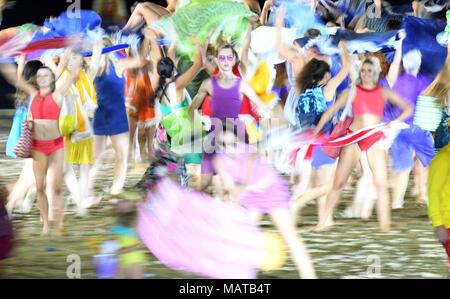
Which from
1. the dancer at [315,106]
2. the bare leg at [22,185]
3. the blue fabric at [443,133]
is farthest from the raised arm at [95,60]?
the blue fabric at [443,133]

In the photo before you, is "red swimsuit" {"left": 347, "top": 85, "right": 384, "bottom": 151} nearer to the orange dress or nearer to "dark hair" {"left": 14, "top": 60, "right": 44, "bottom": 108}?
the orange dress

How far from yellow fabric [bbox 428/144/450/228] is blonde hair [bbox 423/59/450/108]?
1.51 m

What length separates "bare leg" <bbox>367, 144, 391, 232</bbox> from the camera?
7691 millimetres

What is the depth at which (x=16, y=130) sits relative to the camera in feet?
24.5

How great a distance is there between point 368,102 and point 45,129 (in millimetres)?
1816

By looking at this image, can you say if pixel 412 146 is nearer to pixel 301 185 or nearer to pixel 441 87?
pixel 441 87

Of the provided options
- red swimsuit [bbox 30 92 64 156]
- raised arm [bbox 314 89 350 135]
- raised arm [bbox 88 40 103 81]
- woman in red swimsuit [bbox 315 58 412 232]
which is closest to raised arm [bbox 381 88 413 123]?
woman in red swimsuit [bbox 315 58 412 232]

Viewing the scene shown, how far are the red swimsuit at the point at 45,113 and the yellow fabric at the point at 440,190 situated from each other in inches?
92.6

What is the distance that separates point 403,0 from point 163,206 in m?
1.83

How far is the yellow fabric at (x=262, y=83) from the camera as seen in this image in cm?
761

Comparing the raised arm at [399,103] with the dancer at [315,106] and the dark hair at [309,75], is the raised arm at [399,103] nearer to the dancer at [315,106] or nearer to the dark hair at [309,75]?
the dancer at [315,106]

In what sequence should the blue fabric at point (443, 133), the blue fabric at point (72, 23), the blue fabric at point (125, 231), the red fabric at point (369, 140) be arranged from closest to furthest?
the blue fabric at point (125, 231) → the blue fabric at point (72, 23) → the blue fabric at point (443, 133) → the red fabric at point (369, 140)
